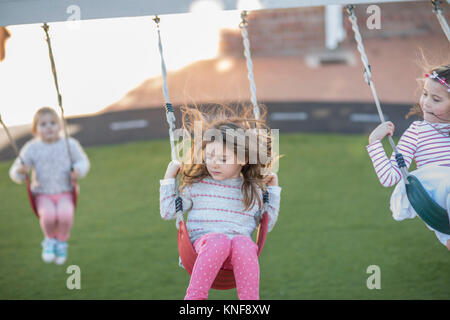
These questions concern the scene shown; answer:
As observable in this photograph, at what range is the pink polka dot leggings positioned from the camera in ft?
8.02

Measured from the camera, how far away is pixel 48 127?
13.1 ft

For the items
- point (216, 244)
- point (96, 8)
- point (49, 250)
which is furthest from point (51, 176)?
point (216, 244)

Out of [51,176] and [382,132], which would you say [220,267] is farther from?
[51,176]

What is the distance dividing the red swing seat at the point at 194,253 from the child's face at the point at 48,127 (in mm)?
1773

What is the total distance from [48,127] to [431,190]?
2493mm

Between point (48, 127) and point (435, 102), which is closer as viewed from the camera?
point (435, 102)

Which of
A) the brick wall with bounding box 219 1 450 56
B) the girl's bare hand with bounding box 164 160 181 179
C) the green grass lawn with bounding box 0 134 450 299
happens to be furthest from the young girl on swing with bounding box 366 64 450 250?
the brick wall with bounding box 219 1 450 56

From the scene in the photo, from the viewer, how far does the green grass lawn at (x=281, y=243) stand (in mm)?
3971

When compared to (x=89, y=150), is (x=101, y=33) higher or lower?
higher

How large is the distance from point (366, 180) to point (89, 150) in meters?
3.07

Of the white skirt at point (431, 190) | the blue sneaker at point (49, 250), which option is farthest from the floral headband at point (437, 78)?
the blue sneaker at point (49, 250)
